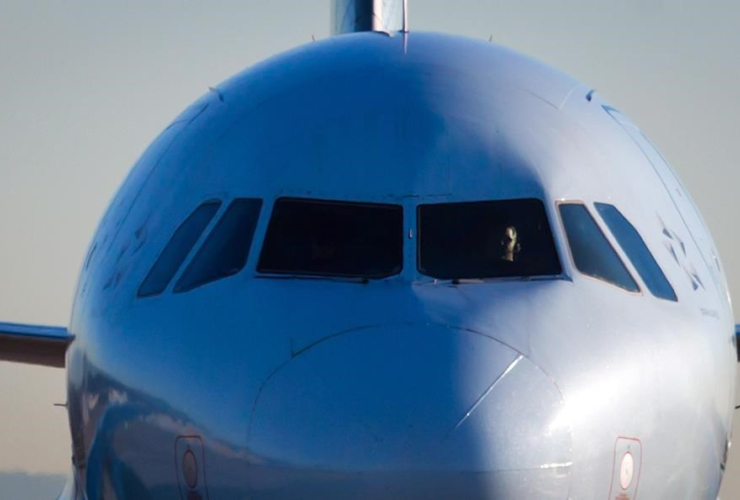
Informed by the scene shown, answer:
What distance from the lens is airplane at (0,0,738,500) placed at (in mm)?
8273

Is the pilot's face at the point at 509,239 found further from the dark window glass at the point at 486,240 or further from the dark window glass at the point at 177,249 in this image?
the dark window glass at the point at 177,249

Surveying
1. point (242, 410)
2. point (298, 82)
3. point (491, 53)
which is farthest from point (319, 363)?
point (491, 53)

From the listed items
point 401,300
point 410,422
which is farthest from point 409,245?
point 410,422

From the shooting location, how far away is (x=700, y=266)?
11078 mm

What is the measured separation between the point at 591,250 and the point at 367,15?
9.15 metres

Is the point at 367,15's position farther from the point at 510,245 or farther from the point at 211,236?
the point at 510,245

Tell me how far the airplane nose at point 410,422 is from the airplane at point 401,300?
11 millimetres

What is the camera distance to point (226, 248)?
9797mm

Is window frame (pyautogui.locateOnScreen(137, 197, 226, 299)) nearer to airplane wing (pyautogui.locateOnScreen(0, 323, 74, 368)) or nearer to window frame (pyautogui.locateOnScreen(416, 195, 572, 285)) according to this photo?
window frame (pyautogui.locateOnScreen(416, 195, 572, 285))

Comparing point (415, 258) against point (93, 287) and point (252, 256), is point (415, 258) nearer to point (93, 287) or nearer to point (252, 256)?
point (252, 256)

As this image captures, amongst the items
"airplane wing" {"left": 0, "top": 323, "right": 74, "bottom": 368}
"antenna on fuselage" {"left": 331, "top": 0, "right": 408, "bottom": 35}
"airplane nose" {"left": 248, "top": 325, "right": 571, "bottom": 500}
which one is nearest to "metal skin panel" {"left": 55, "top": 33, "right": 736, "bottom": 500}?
"airplane nose" {"left": 248, "top": 325, "right": 571, "bottom": 500}

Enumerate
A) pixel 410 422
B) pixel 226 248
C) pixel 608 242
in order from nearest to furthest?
pixel 410 422 < pixel 226 248 < pixel 608 242

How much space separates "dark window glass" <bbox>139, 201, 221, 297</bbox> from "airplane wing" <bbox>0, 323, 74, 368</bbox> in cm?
466

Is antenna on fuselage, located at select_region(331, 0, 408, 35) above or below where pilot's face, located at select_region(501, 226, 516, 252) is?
above
